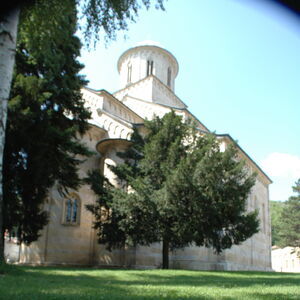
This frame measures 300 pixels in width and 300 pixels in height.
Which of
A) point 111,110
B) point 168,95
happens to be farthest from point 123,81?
point 111,110

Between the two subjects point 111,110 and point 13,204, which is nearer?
point 13,204

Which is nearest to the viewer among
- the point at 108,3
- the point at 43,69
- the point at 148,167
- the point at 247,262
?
the point at 108,3

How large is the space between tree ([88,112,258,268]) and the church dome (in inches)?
602

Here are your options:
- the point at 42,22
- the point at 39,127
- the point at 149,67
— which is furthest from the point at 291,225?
the point at 42,22

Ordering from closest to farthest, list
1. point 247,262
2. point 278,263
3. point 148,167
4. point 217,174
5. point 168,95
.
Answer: point 217,174, point 148,167, point 247,262, point 168,95, point 278,263

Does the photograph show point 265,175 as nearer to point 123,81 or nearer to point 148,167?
point 123,81

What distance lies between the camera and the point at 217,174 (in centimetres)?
1656

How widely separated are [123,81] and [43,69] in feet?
64.6

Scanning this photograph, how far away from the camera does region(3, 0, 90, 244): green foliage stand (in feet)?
41.9

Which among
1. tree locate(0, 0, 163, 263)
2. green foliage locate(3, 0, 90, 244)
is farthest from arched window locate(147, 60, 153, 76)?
tree locate(0, 0, 163, 263)

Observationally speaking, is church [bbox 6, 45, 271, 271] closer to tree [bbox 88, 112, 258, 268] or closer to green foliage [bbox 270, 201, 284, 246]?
tree [bbox 88, 112, 258, 268]

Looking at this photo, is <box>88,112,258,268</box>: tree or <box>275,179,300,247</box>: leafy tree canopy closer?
<box>88,112,258,268</box>: tree

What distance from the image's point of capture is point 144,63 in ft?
109

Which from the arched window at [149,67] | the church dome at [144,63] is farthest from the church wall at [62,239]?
the arched window at [149,67]
